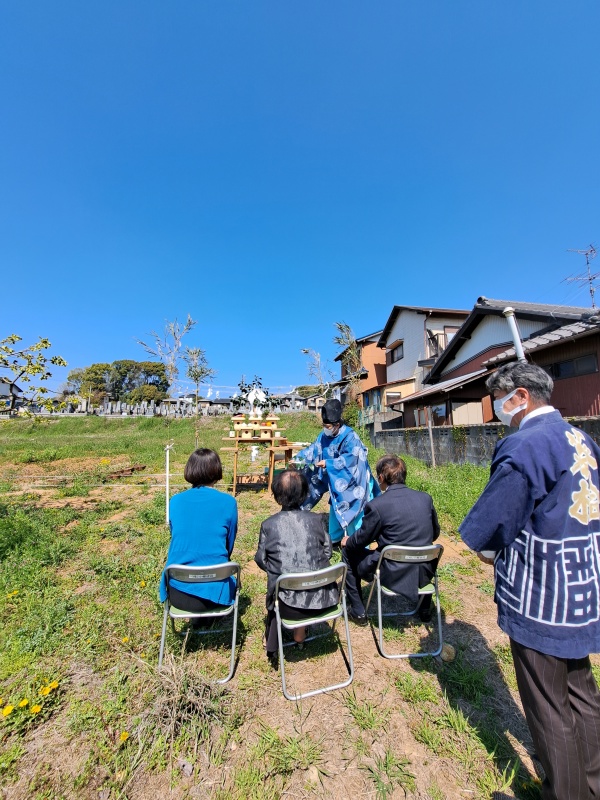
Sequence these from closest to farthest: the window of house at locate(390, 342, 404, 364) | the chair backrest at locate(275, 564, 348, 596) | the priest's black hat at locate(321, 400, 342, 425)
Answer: the chair backrest at locate(275, 564, 348, 596) < the priest's black hat at locate(321, 400, 342, 425) < the window of house at locate(390, 342, 404, 364)

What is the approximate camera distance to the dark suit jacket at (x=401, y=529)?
2484mm

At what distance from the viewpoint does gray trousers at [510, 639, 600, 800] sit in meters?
1.28

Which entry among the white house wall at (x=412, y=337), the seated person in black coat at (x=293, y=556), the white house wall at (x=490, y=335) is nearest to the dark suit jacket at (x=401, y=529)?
the seated person in black coat at (x=293, y=556)

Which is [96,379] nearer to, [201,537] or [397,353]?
[397,353]

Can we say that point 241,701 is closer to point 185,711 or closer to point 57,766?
point 185,711

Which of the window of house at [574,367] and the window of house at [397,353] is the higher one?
the window of house at [397,353]

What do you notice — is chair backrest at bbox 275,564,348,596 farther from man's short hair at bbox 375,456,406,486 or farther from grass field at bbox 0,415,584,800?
man's short hair at bbox 375,456,406,486

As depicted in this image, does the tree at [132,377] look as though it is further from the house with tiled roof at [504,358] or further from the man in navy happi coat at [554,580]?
the man in navy happi coat at [554,580]

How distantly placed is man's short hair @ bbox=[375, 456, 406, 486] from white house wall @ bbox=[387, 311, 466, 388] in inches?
689

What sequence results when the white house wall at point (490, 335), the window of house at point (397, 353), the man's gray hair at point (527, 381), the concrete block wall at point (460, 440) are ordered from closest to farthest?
the man's gray hair at point (527, 381) → the concrete block wall at point (460, 440) → the white house wall at point (490, 335) → the window of house at point (397, 353)

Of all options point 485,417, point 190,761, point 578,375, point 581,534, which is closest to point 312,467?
point 190,761

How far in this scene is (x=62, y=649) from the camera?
8.10 ft

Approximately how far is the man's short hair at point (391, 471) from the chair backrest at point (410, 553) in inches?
22.1

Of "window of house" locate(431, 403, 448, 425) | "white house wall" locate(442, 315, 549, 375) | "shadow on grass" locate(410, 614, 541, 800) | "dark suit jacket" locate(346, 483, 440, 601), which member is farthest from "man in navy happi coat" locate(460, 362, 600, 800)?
"window of house" locate(431, 403, 448, 425)
